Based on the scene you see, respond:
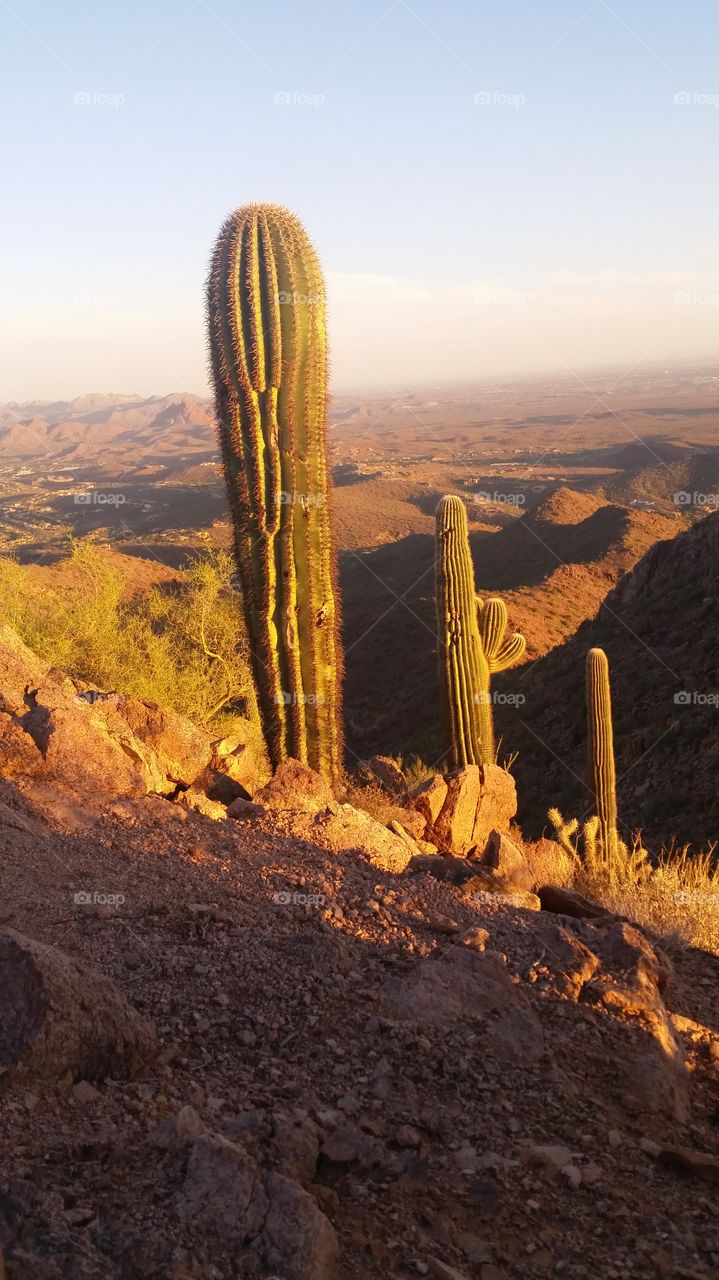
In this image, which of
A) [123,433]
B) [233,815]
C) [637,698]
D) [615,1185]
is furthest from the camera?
[123,433]

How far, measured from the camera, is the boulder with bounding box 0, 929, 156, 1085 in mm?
2416

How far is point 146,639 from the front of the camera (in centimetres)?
1455

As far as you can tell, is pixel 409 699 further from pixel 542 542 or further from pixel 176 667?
pixel 542 542

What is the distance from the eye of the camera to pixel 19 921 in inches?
133

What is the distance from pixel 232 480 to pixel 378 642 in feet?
55.5

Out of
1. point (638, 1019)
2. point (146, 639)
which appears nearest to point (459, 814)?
point (638, 1019)

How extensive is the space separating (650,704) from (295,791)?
34.9ft

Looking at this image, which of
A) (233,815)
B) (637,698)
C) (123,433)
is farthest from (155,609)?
(123,433)

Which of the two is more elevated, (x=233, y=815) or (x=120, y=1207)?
(x=120, y=1207)

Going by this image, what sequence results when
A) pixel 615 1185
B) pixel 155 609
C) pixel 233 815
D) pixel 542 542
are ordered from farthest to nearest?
pixel 542 542 → pixel 155 609 → pixel 233 815 → pixel 615 1185

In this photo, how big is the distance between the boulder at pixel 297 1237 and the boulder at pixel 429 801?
14.9 ft

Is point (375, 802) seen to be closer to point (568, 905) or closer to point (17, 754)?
point (568, 905)

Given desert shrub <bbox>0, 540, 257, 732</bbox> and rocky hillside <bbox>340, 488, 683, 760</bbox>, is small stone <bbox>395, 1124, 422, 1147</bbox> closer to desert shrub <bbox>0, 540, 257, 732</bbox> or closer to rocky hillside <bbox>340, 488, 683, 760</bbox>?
desert shrub <bbox>0, 540, 257, 732</bbox>

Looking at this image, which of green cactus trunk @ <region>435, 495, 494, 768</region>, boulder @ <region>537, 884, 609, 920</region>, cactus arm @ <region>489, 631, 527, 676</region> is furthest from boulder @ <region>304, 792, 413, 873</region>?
cactus arm @ <region>489, 631, 527, 676</region>
